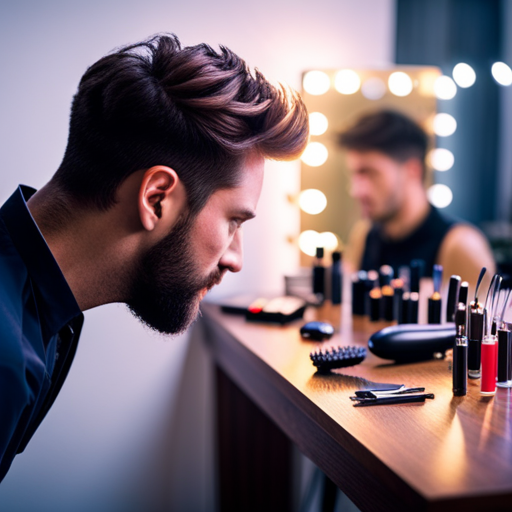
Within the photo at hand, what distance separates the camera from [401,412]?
730 mm

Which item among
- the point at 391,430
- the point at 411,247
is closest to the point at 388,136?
the point at 411,247

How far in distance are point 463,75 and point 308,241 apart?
94 cm

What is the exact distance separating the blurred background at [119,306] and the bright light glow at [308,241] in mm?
27

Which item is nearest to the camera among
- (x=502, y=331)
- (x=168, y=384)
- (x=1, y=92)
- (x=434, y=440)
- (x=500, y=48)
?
(x=434, y=440)

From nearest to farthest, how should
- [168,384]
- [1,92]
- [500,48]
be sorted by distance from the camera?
1. [1,92]
2. [168,384]
3. [500,48]

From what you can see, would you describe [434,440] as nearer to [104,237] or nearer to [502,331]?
[502,331]

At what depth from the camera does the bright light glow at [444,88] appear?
184cm

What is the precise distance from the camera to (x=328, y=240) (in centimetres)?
176

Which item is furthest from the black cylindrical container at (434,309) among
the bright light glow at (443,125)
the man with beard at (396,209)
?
the bright light glow at (443,125)

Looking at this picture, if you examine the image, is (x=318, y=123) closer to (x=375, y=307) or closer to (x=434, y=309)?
(x=375, y=307)

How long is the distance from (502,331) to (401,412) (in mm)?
201

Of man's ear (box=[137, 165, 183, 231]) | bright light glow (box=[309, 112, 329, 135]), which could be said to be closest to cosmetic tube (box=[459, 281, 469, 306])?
man's ear (box=[137, 165, 183, 231])

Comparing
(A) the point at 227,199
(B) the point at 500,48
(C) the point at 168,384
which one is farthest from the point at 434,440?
(B) the point at 500,48

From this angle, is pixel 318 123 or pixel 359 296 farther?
pixel 318 123
